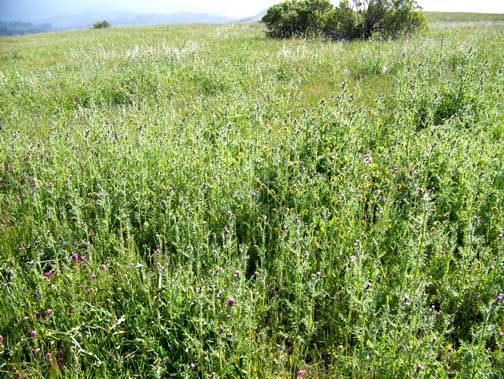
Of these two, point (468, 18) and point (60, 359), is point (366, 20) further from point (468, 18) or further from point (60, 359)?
point (468, 18)

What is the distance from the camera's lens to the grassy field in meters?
2.29

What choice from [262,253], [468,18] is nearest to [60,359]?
[262,253]

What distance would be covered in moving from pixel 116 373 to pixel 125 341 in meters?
0.23

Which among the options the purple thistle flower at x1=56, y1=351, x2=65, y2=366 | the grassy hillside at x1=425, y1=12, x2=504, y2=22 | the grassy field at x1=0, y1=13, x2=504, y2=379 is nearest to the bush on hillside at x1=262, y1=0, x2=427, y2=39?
the grassy field at x1=0, y1=13, x2=504, y2=379

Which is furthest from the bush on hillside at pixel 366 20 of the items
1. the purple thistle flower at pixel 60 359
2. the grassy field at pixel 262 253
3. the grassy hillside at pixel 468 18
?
the grassy hillside at pixel 468 18

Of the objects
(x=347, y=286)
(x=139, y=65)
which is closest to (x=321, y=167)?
(x=347, y=286)

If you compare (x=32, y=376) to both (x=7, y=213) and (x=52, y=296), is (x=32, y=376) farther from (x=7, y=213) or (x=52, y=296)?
(x=7, y=213)

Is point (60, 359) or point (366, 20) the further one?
point (366, 20)

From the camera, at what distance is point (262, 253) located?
9.19 feet

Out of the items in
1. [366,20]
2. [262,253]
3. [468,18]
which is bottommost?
[262,253]

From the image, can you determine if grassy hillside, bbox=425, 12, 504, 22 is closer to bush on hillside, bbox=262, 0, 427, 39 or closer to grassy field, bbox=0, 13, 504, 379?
bush on hillside, bbox=262, 0, 427, 39

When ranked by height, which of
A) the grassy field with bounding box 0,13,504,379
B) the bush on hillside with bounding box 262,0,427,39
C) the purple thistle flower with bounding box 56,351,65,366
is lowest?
the purple thistle flower with bounding box 56,351,65,366

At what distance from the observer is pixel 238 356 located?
225 cm

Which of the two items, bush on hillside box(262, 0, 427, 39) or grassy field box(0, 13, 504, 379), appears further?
bush on hillside box(262, 0, 427, 39)
